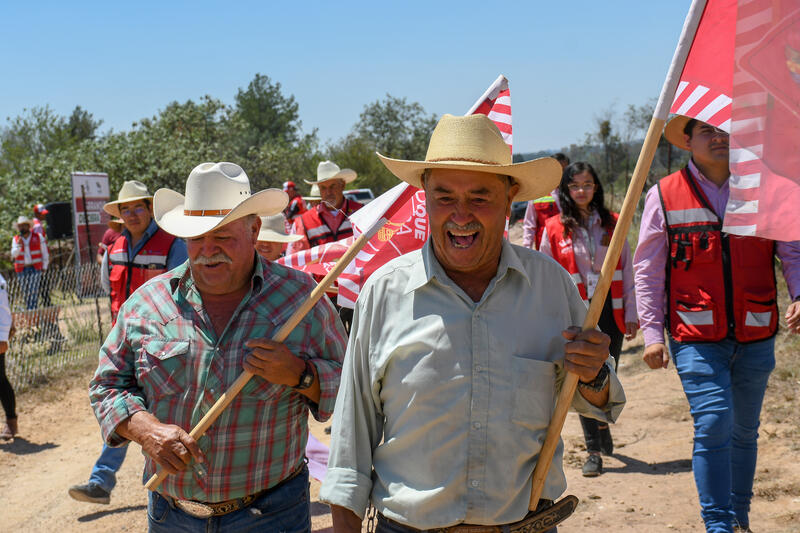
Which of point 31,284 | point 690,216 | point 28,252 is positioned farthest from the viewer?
point 28,252

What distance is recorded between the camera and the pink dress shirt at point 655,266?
14.2ft

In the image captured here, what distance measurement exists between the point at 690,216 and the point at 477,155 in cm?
222

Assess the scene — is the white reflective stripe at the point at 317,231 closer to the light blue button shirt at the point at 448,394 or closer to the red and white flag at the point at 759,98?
the light blue button shirt at the point at 448,394

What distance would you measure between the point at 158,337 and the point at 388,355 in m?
1.18

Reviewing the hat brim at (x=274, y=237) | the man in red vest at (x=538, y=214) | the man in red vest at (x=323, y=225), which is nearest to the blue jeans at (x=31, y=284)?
the man in red vest at (x=323, y=225)

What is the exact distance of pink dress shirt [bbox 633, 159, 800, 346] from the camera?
4.32 meters

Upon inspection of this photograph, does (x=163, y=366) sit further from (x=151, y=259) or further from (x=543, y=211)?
(x=543, y=211)

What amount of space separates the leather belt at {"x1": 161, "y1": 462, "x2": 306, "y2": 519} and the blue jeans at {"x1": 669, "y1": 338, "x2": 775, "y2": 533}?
229 cm

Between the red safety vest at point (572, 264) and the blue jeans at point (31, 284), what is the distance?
30.8ft

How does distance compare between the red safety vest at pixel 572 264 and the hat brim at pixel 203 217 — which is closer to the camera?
the hat brim at pixel 203 217

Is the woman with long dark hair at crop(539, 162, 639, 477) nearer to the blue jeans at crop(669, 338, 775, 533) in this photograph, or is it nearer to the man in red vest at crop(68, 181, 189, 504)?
the blue jeans at crop(669, 338, 775, 533)

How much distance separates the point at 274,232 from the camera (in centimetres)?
648

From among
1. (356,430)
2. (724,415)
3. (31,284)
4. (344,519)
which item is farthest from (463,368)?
(31,284)

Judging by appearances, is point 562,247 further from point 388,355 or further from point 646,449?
point 388,355
